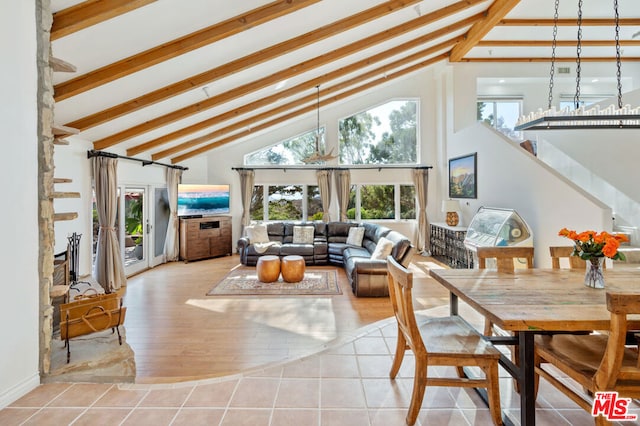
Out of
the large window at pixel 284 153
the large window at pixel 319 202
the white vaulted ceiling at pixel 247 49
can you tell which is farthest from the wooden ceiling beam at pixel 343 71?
the large window at pixel 319 202

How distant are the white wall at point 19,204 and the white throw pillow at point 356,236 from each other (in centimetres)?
579

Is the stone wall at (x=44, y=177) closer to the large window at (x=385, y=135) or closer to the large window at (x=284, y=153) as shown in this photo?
the large window at (x=284, y=153)

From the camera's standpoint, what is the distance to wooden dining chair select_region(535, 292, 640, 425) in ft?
4.44

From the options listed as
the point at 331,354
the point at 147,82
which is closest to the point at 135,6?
the point at 147,82

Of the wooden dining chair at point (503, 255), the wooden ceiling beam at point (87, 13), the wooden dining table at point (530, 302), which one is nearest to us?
the wooden dining table at point (530, 302)

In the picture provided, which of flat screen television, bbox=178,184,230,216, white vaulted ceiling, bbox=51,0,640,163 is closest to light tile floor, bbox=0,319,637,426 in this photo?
white vaulted ceiling, bbox=51,0,640,163

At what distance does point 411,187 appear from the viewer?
864 cm

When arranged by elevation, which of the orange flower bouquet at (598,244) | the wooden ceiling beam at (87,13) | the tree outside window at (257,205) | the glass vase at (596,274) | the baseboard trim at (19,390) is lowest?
the baseboard trim at (19,390)

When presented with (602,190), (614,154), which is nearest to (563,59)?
(614,154)

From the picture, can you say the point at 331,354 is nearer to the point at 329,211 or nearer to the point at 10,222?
the point at 10,222

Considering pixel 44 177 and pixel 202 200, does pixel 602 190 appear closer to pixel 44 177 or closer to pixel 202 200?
pixel 44 177

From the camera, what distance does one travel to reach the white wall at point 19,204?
74.6 inches

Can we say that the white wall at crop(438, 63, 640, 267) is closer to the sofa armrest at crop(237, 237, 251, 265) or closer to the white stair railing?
the white stair railing

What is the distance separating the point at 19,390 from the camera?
1.96 metres
